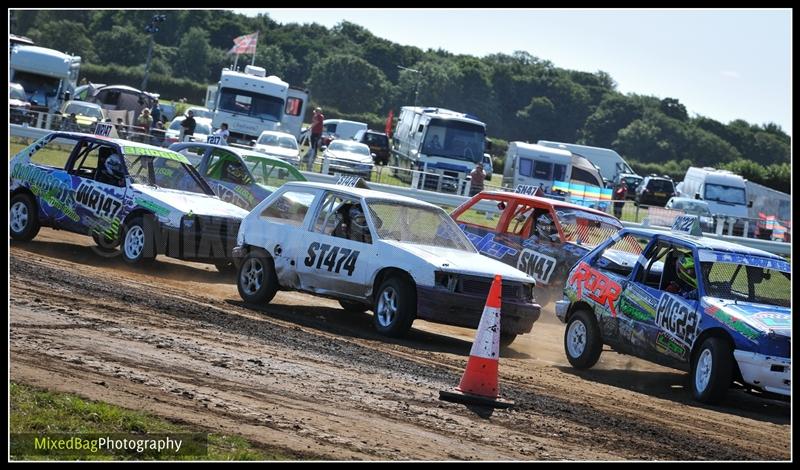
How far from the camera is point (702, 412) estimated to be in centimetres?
995

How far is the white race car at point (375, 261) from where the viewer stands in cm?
1208

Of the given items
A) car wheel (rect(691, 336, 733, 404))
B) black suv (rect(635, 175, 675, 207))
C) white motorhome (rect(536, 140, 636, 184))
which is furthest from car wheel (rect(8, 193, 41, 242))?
white motorhome (rect(536, 140, 636, 184))

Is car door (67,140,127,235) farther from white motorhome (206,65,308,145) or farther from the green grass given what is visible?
white motorhome (206,65,308,145)

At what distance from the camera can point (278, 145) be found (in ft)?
113

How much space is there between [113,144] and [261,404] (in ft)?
29.4

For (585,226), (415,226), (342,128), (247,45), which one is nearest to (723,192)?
(247,45)

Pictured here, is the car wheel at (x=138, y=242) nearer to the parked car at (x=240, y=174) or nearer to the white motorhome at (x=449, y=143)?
the parked car at (x=240, y=174)

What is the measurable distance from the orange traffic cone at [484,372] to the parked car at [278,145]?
23.3 meters

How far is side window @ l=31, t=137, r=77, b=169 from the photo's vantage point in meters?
16.8

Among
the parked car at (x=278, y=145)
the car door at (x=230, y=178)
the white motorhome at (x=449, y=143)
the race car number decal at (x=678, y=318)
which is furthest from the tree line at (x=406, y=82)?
the race car number decal at (x=678, y=318)

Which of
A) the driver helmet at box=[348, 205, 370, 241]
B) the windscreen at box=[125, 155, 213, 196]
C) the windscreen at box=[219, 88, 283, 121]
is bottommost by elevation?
the driver helmet at box=[348, 205, 370, 241]

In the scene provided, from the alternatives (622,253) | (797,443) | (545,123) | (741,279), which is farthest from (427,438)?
(545,123)

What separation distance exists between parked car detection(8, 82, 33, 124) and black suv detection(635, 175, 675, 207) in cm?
2450
